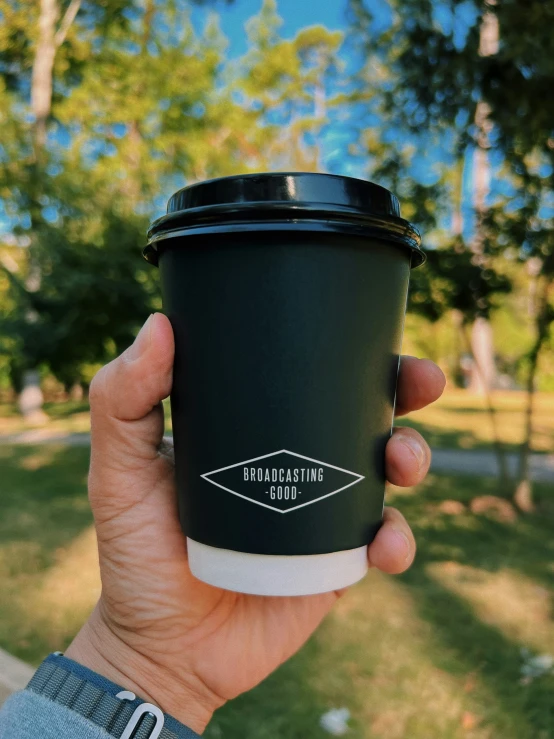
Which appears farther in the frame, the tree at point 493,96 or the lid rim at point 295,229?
the tree at point 493,96

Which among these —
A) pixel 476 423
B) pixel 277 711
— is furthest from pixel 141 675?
pixel 476 423

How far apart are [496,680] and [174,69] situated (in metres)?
15.1

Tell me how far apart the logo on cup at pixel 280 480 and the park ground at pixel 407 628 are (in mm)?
1837

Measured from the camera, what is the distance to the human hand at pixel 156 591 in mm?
1392

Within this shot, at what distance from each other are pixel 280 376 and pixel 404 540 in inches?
18.8

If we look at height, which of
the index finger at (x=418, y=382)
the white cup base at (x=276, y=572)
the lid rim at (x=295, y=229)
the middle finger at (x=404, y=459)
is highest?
the lid rim at (x=295, y=229)

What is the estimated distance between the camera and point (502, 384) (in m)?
22.6

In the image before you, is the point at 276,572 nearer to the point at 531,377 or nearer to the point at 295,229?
the point at 295,229

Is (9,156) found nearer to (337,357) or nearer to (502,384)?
(337,357)

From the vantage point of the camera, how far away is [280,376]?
3.56ft

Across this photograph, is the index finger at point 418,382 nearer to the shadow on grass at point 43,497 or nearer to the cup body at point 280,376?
the cup body at point 280,376

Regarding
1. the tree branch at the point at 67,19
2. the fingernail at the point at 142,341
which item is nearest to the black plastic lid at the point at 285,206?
the fingernail at the point at 142,341

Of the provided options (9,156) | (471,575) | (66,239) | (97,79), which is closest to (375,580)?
(471,575)

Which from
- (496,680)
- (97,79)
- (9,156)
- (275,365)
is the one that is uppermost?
(97,79)
